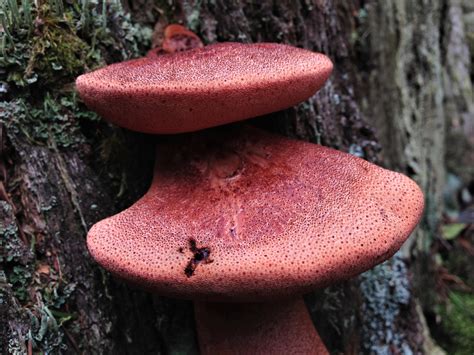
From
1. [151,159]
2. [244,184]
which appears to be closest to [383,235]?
[244,184]

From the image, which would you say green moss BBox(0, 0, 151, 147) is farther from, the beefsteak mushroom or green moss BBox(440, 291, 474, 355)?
green moss BBox(440, 291, 474, 355)

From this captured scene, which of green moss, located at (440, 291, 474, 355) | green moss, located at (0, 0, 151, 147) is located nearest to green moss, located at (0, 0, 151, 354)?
green moss, located at (0, 0, 151, 147)

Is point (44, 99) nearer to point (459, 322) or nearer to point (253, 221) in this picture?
point (253, 221)

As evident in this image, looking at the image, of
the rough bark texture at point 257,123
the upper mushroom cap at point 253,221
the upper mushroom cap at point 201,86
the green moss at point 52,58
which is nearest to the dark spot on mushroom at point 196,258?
the upper mushroom cap at point 253,221

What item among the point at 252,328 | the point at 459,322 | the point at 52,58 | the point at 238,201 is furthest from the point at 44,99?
the point at 459,322

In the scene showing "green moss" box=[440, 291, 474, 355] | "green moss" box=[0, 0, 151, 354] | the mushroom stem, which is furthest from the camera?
"green moss" box=[440, 291, 474, 355]

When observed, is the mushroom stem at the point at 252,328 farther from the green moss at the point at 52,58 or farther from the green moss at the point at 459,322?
the green moss at the point at 459,322

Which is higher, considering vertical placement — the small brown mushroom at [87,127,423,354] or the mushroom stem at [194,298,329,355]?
the small brown mushroom at [87,127,423,354]
